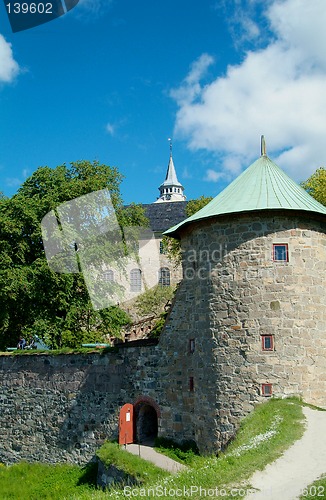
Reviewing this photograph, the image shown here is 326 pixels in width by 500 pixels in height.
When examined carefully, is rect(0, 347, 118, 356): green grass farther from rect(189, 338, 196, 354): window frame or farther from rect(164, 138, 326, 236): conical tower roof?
rect(164, 138, 326, 236): conical tower roof

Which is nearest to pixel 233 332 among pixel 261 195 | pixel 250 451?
pixel 261 195

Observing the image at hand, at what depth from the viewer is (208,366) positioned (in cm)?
1598

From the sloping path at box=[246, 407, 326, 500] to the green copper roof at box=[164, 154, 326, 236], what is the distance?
588cm

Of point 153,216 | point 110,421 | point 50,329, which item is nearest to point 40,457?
point 110,421

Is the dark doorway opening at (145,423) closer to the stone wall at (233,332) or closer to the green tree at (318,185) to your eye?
the stone wall at (233,332)

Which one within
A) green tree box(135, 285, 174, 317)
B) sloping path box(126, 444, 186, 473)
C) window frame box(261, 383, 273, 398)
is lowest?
sloping path box(126, 444, 186, 473)

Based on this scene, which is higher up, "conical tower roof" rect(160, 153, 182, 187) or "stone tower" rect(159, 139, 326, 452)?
"conical tower roof" rect(160, 153, 182, 187)

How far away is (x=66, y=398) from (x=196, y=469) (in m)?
10.0

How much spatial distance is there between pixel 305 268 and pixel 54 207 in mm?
13479

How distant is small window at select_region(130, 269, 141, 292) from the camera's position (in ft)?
151

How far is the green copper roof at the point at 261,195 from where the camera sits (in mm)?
15370

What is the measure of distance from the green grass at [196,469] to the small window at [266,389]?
1.10 feet

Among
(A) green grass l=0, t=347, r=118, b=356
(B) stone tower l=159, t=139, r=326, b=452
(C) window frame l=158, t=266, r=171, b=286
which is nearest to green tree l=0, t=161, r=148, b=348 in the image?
(A) green grass l=0, t=347, r=118, b=356

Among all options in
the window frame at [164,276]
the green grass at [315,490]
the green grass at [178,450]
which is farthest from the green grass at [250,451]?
the window frame at [164,276]
